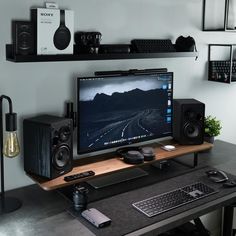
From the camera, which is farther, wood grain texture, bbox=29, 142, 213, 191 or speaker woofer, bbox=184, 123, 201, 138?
speaker woofer, bbox=184, 123, 201, 138

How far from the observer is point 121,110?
Answer: 2260 millimetres

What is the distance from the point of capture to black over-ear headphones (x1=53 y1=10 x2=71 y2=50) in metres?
1.99

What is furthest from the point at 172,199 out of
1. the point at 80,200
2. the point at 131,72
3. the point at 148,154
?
the point at 131,72

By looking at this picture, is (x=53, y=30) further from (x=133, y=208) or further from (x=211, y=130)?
(x=211, y=130)

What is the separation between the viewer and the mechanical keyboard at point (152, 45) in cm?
235

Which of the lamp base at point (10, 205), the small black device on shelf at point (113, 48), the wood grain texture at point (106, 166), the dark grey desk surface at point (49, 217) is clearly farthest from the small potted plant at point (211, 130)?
the lamp base at point (10, 205)

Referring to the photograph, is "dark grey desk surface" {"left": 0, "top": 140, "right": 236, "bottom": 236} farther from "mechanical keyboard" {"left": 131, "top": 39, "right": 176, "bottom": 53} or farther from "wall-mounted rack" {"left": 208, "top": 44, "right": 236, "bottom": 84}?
"wall-mounted rack" {"left": 208, "top": 44, "right": 236, "bottom": 84}

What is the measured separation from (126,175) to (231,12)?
1537mm

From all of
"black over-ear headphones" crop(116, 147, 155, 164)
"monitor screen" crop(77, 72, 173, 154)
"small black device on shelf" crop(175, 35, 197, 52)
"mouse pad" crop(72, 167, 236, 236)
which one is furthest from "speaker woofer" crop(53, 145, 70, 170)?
"small black device on shelf" crop(175, 35, 197, 52)

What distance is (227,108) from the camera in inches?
125

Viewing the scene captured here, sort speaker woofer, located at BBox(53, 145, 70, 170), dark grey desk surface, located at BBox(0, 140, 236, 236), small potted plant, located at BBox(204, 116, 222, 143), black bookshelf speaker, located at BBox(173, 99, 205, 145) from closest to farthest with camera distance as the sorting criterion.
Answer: dark grey desk surface, located at BBox(0, 140, 236, 236), speaker woofer, located at BBox(53, 145, 70, 170), black bookshelf speaker, located at BBox(173, 99, 205, 145), small potted plant, located at BBox(204, 116, 222, 143)

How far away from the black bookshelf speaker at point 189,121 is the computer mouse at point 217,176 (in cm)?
28

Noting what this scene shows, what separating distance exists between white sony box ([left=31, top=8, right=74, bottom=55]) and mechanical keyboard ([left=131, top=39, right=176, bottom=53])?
1.53ft

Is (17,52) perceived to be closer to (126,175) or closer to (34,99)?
(34,99)
